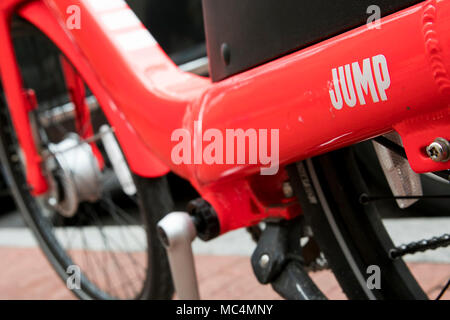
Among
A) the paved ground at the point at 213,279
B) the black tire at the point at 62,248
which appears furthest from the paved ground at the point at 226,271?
the black tire at the point at 62,248

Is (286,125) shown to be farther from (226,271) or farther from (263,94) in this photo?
(226,271)

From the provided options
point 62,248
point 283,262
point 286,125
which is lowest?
point 62,248

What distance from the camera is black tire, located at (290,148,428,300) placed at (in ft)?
2.21

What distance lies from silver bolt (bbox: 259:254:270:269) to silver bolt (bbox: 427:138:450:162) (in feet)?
1.08

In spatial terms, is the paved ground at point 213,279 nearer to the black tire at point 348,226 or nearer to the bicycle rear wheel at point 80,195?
the bicycle rear wheel at point 80,195

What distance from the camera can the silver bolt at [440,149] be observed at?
457 mm

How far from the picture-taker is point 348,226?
0.69 m

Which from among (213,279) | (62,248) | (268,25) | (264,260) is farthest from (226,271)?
(268,25)

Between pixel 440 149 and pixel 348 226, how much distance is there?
0.25 metres

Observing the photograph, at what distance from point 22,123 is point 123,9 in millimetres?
526

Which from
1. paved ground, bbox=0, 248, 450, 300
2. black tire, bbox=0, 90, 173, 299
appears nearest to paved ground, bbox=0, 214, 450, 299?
paved ground, bbox=0, 248, 450, 300

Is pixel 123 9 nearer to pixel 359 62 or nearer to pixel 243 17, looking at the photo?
pixel 243 17

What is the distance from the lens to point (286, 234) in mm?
747
